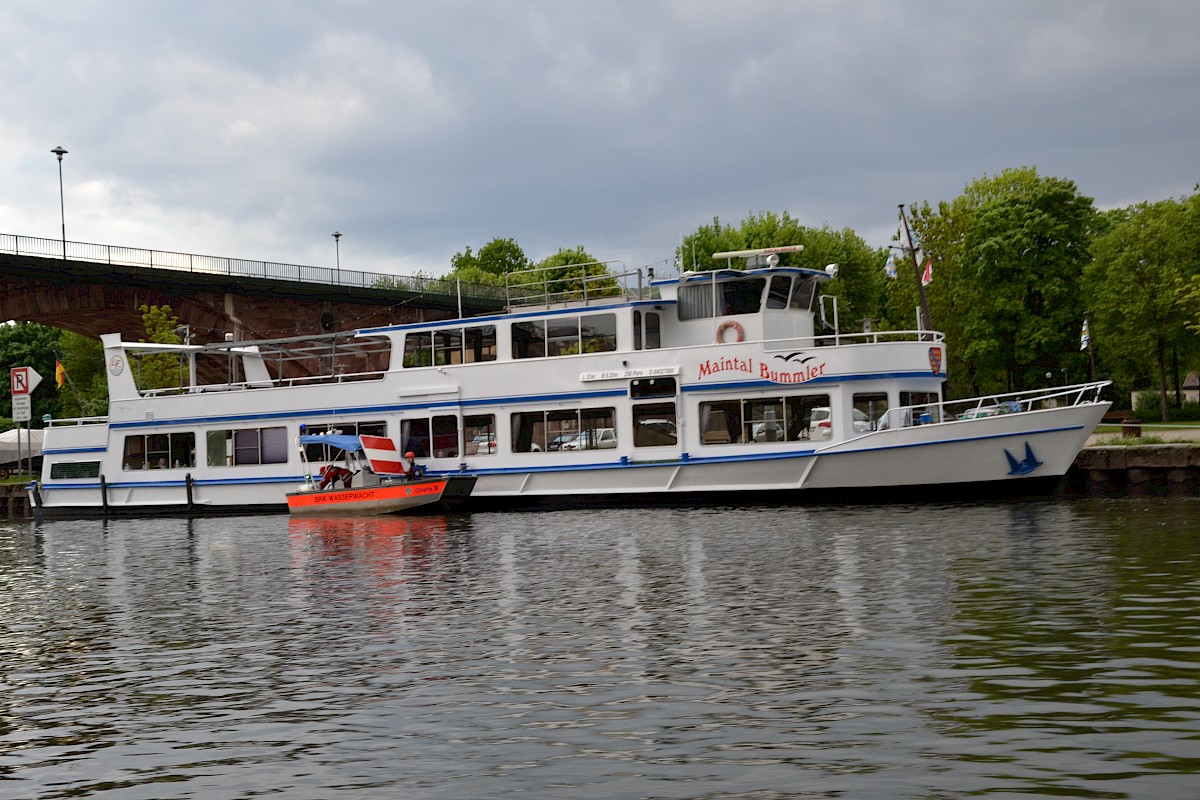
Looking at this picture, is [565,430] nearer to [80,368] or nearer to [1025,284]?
[1025,284]

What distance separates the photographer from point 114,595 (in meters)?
19.7

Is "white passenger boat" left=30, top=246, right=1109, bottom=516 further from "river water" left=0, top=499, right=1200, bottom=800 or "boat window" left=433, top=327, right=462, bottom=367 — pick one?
"river water" left=0, top=499, right=1200, bottom=800

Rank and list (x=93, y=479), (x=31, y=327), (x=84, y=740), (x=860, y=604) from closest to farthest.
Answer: (x=84, y=740), (x=860, y=604), (x=93, y=479), (x=31, y=327)

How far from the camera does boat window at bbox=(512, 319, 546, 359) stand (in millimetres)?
35031

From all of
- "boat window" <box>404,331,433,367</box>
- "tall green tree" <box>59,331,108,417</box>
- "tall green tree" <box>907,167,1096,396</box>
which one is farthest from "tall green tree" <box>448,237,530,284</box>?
"boat window" <box>404,331,433,367</box>

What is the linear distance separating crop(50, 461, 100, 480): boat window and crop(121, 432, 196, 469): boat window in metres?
1.26

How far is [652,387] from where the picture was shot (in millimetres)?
33062

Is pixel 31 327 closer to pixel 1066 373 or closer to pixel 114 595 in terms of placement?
pixel 1066 373

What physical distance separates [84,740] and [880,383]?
938 inches

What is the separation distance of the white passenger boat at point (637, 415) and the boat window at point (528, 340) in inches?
2.2

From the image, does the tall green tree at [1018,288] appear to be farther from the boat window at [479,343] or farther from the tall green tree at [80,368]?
the tall green tree at [80,368]

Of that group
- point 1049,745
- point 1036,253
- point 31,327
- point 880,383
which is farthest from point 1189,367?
point 31,327

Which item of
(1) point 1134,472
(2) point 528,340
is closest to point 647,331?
(2) point 528,340

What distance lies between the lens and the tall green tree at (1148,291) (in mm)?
66000
